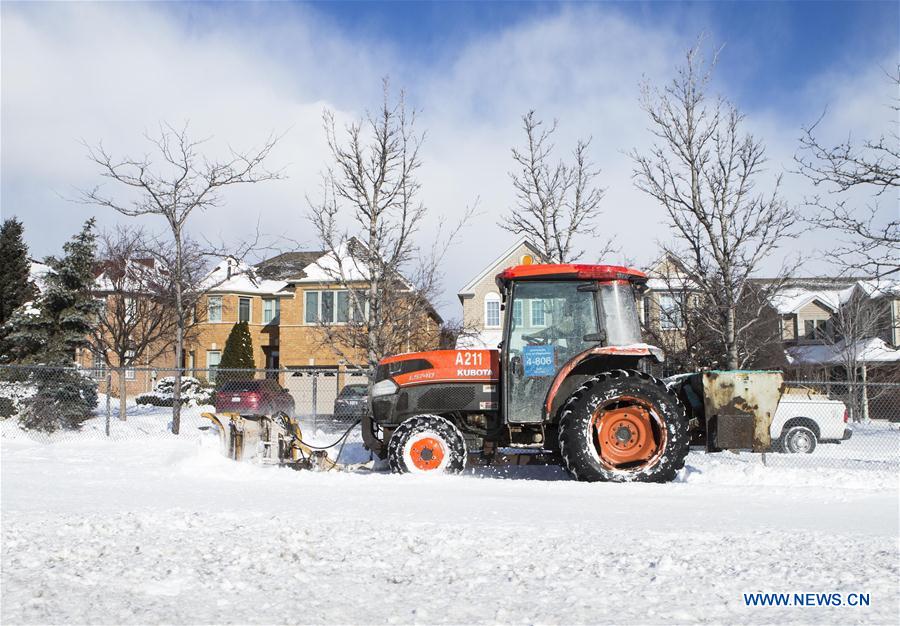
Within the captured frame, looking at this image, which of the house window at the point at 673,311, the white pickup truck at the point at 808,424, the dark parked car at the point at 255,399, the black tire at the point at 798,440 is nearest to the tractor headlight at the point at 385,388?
the dark parked car at the point at 255,399

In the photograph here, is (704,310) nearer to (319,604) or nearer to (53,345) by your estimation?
(319,604)

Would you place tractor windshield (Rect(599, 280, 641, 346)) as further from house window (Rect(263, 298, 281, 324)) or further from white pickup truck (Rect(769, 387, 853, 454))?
house window (Rect(263, 298, 281, 324))

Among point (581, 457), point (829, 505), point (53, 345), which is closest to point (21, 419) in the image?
point (53, 345)

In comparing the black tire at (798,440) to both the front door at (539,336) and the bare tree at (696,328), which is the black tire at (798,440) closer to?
the bare tree at (696,328)

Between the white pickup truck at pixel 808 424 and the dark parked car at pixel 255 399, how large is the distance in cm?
1047

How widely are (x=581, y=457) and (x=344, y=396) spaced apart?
44.4ft

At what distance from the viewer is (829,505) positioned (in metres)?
7.02

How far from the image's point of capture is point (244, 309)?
38062 mm

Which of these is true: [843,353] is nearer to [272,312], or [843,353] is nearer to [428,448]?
[428,448]

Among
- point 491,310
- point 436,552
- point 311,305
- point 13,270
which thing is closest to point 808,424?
point 436,552

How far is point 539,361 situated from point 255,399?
35.8 ft

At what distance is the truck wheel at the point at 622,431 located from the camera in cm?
830

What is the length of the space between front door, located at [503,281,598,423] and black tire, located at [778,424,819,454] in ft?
26.3

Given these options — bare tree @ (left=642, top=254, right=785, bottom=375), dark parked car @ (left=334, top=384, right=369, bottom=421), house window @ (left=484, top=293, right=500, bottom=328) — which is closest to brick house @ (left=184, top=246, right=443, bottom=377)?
dark parked car @ (left=334, top=384, right=369, bottom=421)
